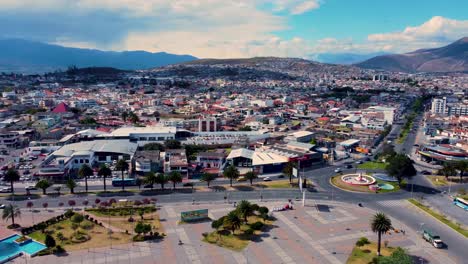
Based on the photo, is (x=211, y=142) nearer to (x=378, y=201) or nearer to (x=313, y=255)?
(x=378, y=201)

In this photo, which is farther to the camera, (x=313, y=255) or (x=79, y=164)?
(x=79, y=164)

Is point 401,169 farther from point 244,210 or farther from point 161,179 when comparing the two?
point 161,179

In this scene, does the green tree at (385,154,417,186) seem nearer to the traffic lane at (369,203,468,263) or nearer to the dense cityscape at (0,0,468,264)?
the dense cityscape at (0,0,468,264)

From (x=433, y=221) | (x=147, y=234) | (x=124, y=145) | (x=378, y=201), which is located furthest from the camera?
(x=124, y=145)

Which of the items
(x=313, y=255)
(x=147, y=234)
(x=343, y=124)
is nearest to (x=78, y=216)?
(x=147, y=234)

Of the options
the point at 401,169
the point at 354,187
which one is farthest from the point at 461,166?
the point at 354,187

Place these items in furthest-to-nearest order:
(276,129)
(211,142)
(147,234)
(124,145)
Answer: (276,129)
(211,142)
(124,145)
(147,234)
